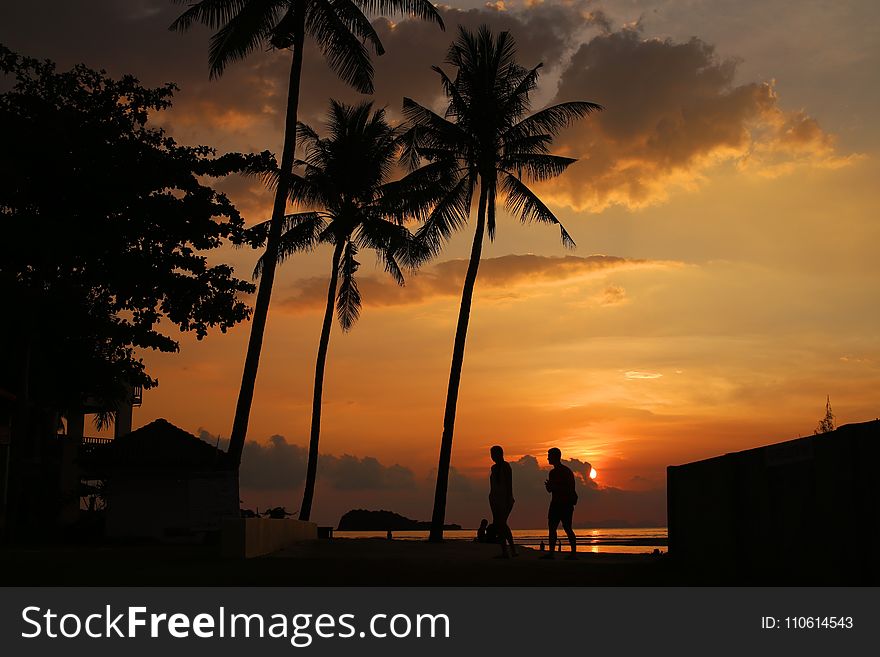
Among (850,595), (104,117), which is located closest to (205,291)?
(104,117)

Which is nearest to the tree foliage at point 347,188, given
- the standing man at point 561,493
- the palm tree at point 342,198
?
the palm tree at point 342,198

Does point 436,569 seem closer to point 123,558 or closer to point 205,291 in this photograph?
point 123,558

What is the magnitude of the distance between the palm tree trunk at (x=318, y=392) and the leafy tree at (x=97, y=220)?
36.3 ft

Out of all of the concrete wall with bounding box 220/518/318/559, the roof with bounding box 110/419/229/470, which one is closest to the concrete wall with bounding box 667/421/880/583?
the concrete wall with bounding box 220/518/318/559

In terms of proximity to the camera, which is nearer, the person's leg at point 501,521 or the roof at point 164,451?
the person's leg at point 501,521

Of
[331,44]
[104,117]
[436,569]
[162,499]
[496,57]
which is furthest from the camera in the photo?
[496,57]

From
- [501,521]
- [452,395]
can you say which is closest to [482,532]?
[452,395]

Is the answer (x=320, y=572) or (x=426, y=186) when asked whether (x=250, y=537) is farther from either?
(x=426, y=186)

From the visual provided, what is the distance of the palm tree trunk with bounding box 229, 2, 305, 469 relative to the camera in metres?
24.1

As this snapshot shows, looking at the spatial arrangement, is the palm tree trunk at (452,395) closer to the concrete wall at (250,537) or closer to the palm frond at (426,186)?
the palm frond at (426,186)

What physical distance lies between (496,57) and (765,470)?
23.9 m

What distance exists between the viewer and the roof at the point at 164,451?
96.3 feet

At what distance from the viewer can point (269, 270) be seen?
24.9 meters

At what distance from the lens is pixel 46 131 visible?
83.4 feet
